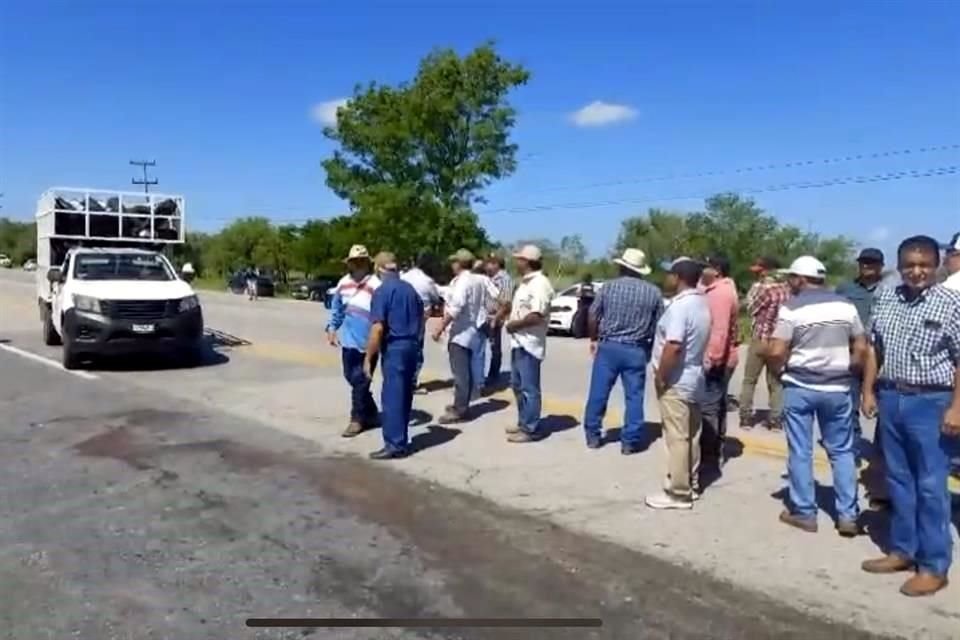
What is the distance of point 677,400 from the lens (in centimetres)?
623

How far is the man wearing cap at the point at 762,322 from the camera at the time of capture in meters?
8.70

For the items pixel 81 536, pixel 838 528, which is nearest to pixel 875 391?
pixel 838 528

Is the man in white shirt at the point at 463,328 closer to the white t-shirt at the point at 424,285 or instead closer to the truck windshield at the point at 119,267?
the white t-shirt at the point at 424,285

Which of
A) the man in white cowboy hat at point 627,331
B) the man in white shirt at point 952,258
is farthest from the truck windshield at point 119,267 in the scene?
the man in white shirt at point 952,258

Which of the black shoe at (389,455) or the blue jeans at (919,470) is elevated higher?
the blue jeans at (919,470)

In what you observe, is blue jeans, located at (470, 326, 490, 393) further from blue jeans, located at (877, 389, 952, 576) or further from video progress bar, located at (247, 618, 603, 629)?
video progress bar, located at (247, 618, 603, 629)

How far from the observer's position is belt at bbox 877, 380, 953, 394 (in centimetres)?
464

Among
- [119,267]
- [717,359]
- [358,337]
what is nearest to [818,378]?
[717,359]

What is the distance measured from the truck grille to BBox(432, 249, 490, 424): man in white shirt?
18.9ft

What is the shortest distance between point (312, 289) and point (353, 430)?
141 ft

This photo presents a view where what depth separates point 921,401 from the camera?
4.68m

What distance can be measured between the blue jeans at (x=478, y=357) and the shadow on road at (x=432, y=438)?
88 cm

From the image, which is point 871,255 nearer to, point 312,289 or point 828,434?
point 828,434

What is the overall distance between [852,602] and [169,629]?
10.8ft
